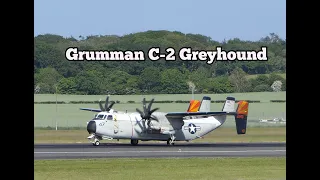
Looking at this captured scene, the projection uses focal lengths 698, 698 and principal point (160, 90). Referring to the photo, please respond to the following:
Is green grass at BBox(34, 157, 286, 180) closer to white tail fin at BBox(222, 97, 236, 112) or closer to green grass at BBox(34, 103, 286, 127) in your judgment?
white tail fin at BBox(222, 97, 236, 112)

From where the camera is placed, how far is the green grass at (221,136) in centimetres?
4869

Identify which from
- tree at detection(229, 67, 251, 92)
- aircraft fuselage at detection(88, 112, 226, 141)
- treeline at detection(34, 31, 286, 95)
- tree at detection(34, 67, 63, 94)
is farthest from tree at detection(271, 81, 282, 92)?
tree at detection(34, 67, 63, 94)

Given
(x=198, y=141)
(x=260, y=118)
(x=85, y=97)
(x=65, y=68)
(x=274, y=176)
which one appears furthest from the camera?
(x=65, y=68)

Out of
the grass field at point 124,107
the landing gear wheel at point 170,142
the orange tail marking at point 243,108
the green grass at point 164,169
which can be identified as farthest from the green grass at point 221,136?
the green grass at point 164,169

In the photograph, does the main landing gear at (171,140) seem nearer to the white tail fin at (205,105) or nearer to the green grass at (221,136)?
the green grass at (221,136)

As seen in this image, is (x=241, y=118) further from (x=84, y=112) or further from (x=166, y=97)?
(x=84, y=112)

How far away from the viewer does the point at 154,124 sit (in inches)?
1724

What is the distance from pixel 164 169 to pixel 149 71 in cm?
3702

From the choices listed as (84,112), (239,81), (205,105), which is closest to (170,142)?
(205,105)
